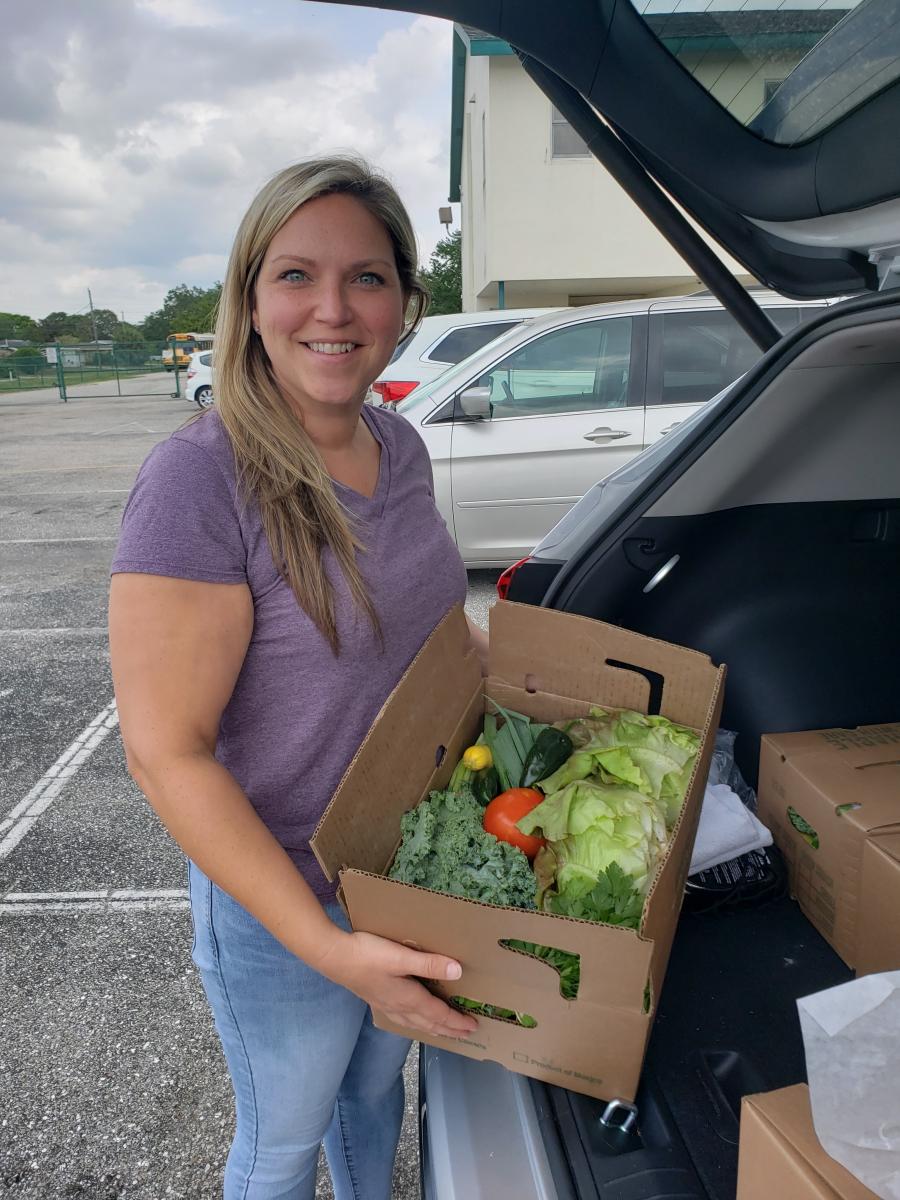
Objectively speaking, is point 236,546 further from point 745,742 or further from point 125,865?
point 125,865

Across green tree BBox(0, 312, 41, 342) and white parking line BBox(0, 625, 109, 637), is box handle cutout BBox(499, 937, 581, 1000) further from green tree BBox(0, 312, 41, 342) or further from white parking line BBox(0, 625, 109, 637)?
green tree BBox(0, 312, 41, 342)

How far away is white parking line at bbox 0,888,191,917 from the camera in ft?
9.16

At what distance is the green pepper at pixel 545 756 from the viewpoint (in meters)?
1.46

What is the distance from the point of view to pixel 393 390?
6879 millimetres

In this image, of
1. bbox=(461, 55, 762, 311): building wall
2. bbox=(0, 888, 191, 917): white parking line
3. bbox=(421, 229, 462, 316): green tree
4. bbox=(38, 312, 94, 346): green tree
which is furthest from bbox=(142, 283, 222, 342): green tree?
bbox=(0, 888, 191, 917): white parking line

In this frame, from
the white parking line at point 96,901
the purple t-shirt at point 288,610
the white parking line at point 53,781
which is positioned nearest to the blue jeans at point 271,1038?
the purple t-shirt at point 288,610

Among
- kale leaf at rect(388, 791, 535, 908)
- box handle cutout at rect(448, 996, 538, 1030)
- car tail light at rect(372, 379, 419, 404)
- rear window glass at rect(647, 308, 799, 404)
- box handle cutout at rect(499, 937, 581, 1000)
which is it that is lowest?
box handle cutout at rect(448, 996, 538, 1030)

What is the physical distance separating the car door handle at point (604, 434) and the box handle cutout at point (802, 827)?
3.72 meters

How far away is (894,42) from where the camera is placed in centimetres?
99

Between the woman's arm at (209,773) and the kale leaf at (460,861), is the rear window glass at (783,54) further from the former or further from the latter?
the kale leaf at (460,861)

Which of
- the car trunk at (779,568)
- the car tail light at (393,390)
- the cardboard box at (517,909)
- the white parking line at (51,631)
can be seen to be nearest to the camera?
the cardboard box at (517,909)

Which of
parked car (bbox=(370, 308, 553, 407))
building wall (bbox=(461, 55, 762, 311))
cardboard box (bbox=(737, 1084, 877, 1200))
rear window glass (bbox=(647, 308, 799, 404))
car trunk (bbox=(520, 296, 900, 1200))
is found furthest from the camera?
building wall (bbox=(461, 55, 762, 311))

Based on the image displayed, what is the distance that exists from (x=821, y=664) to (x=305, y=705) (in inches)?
56.1

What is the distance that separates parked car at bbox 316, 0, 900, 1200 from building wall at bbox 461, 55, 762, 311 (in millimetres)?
12197
